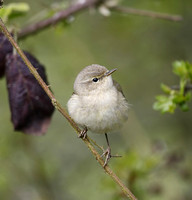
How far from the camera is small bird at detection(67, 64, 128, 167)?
363 cm

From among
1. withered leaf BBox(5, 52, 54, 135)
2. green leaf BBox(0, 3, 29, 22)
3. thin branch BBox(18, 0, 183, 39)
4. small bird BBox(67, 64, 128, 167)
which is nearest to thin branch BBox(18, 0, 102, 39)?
thin branch BBox(18, 0, 183, 39)

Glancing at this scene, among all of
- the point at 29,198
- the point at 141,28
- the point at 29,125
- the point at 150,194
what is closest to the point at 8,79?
the point at 29,125

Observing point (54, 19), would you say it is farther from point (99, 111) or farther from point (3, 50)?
point (99, 111)

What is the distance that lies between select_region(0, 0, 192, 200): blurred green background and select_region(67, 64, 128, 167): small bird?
0.76 metres

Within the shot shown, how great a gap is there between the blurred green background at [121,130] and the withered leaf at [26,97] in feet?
4.14

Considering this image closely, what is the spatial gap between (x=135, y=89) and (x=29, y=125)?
3.34m

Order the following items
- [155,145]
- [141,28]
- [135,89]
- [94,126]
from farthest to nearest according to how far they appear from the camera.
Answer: [135,89] < [141,28] < [155,145] < [94,126]

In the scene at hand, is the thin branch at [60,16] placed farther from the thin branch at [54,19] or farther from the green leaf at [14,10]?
the green leaf at [14,10]

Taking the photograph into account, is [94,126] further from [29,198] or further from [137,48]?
[137,48]

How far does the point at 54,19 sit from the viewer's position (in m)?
4.14

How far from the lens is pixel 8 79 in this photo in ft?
10.6

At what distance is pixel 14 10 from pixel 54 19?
1.52 feet

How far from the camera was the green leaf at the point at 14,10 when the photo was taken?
339 cm

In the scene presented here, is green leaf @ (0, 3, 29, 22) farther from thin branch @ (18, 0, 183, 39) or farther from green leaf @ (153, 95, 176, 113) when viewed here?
green leaf @ (153, 95, 176, 113)
